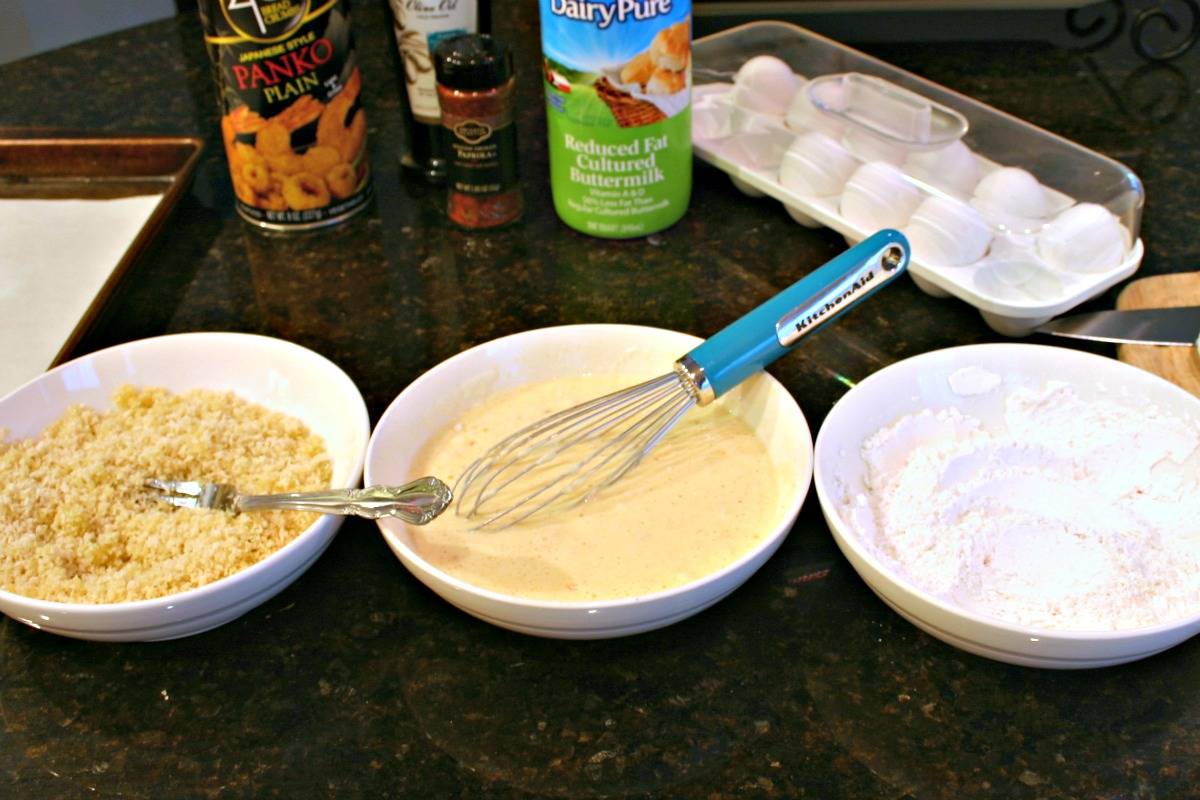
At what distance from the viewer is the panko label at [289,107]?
83cm

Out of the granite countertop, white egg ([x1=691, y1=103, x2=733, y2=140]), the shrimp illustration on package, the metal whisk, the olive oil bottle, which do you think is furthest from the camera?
white egg ([x1=691, y1=103, x2=733, y2=140])

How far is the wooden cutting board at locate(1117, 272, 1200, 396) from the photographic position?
77 centimetres

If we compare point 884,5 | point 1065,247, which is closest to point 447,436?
point 1065,247

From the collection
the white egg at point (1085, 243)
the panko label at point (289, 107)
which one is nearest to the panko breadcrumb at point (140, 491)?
the panko label at point (289, 107)

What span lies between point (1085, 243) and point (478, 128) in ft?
1.58

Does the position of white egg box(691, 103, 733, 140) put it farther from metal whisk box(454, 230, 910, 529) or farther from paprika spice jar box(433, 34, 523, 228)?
metal whisk box(454, 230, 910, 529)

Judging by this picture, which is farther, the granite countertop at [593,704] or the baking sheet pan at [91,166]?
the baking sheet pan at [91,166]

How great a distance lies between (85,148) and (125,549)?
0.56m

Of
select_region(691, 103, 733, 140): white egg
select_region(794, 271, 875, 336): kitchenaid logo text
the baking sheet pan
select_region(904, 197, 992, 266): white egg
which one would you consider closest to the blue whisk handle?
select_region(794, 271, 875, 336): kitchenaid logo text

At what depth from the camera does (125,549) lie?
0.63m

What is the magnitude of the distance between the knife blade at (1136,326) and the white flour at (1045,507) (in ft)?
0.33

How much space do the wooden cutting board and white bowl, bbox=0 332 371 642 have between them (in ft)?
1.81

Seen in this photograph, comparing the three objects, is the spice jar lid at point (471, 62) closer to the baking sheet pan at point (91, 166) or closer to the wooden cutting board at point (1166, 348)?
the baking sheet pan at point (91, 166)

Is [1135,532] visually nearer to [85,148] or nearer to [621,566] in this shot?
[621,566]
